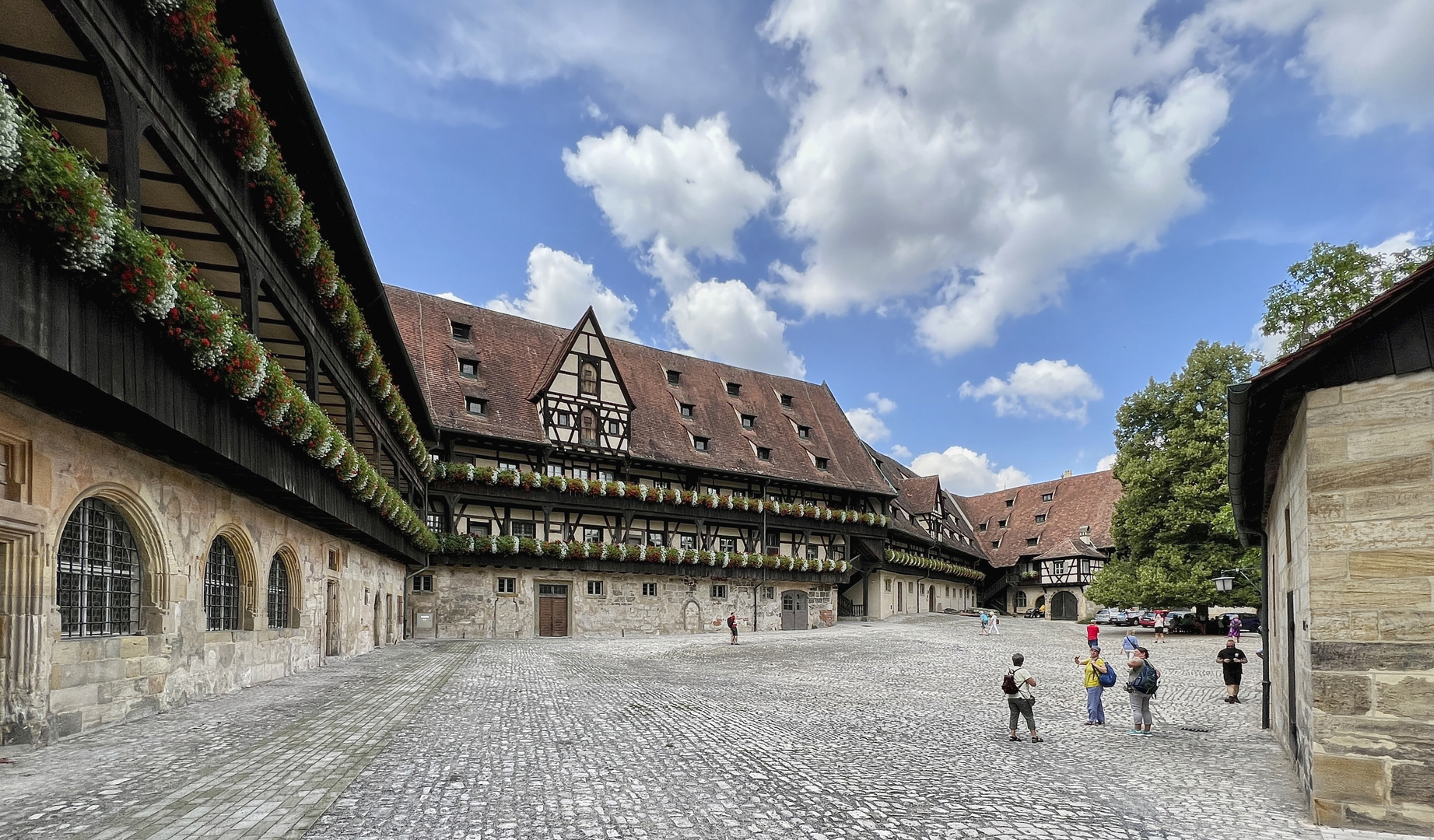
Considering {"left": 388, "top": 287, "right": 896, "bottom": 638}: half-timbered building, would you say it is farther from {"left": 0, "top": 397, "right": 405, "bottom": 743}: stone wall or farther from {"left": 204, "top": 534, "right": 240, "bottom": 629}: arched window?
{"left": 204, "top": 534, "right": 240, "bottom": 629}: arched window

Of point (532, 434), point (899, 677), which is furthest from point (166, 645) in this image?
point (532, 434)

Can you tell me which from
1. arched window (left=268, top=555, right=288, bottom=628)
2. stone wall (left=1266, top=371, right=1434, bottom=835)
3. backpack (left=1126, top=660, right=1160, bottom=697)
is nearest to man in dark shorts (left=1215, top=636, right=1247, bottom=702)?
backpack (left=1126, top=660, right=1160, bottom=697)

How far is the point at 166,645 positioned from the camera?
36.7 ft

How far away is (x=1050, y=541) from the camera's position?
2480 inches

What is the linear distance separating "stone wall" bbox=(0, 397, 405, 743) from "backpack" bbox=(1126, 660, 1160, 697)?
487 inches

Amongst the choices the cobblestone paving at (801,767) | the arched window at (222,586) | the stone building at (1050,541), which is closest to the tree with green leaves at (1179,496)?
the cobblestone paving at (801,767)

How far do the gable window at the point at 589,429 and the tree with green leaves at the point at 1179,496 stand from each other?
2178 centimetres

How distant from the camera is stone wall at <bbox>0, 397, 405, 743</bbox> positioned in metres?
8.32

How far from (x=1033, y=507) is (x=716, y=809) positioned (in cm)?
6549

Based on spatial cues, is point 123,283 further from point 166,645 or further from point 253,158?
point 166,645

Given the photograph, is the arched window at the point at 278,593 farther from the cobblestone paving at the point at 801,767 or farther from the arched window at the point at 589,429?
the arched window at the point at 589,429

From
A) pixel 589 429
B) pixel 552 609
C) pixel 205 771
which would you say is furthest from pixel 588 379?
pixel 205 771

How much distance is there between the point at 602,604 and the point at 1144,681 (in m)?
27.8

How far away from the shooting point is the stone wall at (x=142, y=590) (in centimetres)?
832
